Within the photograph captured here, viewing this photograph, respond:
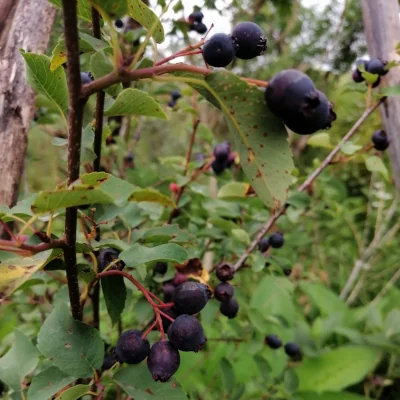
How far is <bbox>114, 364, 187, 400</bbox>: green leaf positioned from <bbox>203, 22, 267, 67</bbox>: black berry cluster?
389 mm

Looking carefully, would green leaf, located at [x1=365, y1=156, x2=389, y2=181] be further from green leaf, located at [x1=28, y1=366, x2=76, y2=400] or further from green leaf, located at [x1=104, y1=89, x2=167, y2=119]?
green leaf, located at [x1=28, y1=366, x2=76, y2=400]

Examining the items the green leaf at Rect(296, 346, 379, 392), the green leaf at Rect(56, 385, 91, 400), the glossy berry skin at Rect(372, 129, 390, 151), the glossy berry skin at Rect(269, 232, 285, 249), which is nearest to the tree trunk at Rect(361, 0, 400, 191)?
the glossy berry skin at Rect(372, 129, 390, 151)

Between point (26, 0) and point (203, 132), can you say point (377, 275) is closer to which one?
point (203, 132)

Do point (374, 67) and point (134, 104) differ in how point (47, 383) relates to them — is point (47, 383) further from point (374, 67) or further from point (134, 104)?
point (374, 67)

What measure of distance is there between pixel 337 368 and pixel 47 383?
175cm

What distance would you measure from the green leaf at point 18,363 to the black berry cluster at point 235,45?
52 cm

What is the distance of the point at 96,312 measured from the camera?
70 centimetres

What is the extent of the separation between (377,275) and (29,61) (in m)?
2.83

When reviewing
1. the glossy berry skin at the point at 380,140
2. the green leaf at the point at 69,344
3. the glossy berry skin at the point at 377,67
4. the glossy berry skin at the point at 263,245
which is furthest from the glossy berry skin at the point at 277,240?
the green leaf at the point at 69,344

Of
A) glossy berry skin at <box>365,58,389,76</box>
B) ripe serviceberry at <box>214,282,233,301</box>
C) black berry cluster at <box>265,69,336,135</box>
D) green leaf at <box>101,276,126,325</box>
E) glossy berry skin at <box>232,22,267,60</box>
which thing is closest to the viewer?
black berry cluster at <box>265,69,336,135</box>

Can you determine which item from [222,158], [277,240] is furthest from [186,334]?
[222,158]

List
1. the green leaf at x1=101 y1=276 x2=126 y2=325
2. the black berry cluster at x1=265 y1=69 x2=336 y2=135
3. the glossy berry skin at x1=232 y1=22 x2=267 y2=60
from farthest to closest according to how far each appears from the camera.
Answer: the green leaf at x1=101 y1=276 x2=126 y2=325 < the glossy berry skin at x1=232 y1=22 x2=267 y2=60 < the black berry cluster at x1=265 y1=69 x2=336 y2=135

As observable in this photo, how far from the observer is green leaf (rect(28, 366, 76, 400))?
19.5 inches

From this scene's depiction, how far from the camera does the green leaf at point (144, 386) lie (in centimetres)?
52
